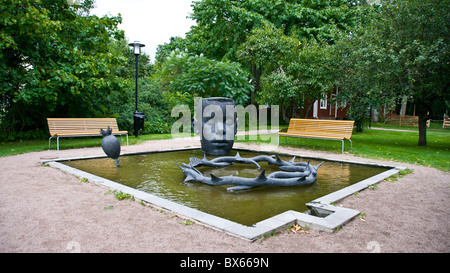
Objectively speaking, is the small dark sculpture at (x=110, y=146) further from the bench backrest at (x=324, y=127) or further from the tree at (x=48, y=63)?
the bench backrest at (x=324, y=127)

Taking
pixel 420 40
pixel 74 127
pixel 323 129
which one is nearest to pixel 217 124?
pixel 323 129

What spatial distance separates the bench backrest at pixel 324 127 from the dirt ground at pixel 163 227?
15.9 feet

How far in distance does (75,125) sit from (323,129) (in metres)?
8.67

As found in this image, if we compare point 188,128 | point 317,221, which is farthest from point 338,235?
point 188,128

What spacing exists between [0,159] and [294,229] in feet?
27.0

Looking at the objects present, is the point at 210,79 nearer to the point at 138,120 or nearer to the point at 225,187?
the point at 138,120

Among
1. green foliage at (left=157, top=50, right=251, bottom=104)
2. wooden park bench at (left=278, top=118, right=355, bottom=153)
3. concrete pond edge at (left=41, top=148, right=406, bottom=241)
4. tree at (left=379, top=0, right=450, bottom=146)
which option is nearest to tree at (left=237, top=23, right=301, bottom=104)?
green foliage at (left=157, top=50, right=251, bottom=104)

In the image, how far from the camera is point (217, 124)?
25.1 feet

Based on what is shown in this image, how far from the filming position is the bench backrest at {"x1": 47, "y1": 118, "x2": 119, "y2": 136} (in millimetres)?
9766

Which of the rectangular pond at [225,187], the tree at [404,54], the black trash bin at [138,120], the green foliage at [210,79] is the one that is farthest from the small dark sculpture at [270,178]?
the black trash bin at [138,120]

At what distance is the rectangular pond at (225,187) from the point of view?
157 inches

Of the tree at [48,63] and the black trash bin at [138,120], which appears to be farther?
the black trash bin at [138,120]

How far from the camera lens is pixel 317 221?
3.31 m
